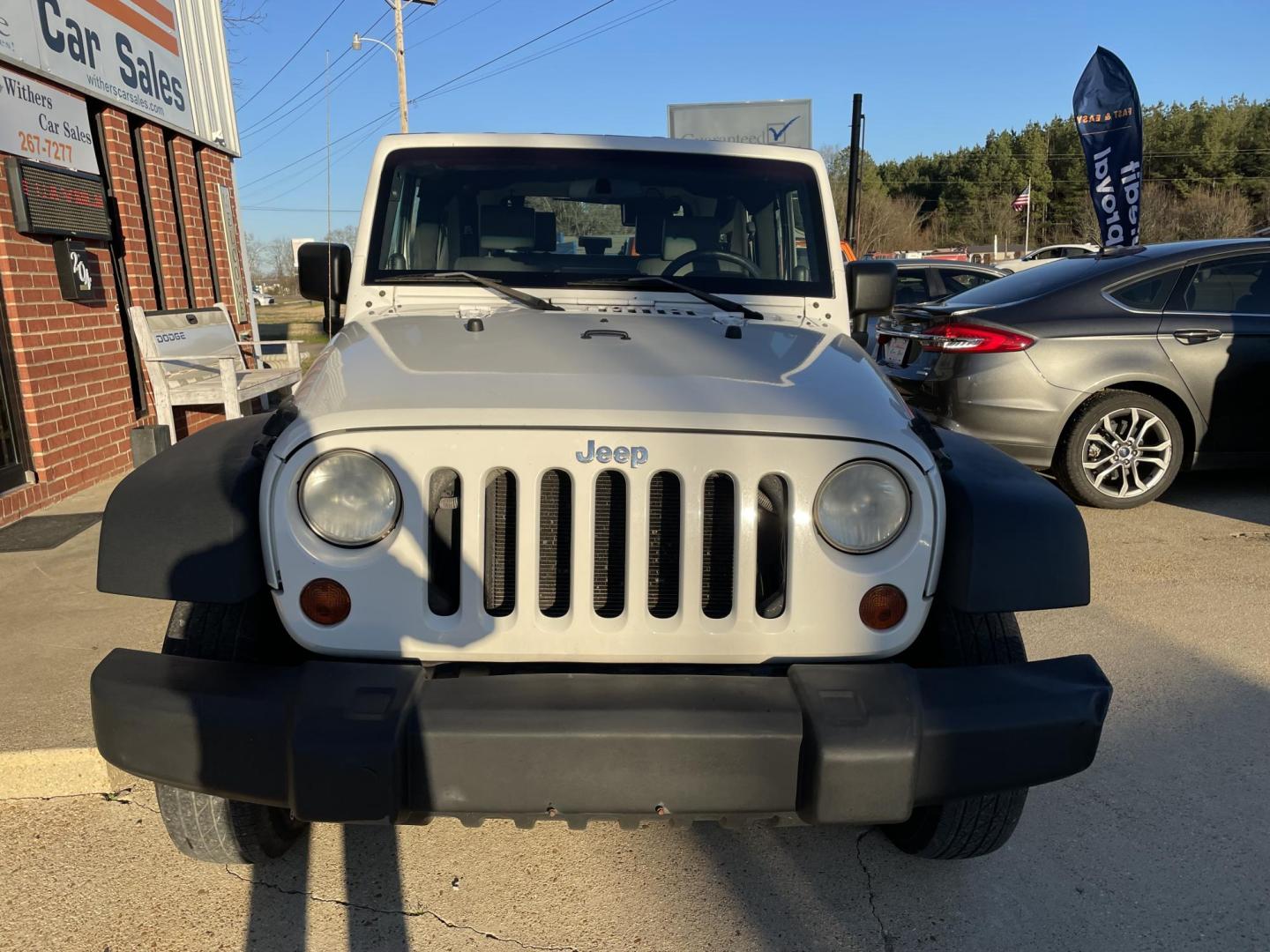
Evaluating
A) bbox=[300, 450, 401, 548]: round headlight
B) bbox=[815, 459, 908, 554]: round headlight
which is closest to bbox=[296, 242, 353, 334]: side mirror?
bbox=[300, 450, 401, 548]: round headlight

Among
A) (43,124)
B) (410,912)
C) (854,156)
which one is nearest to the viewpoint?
(410,912)

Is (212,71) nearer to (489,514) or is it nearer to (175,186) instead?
(175,186)

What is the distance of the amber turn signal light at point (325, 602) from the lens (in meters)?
2.00

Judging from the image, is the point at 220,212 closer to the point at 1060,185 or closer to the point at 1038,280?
the point at 1038,280

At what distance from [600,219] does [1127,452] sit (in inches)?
156

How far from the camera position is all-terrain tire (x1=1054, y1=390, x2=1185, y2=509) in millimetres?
5609

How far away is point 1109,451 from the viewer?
5695 mm

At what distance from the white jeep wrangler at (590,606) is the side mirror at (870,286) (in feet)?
3.47

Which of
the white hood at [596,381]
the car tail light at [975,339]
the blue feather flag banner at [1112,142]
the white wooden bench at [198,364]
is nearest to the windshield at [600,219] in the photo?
the white hood at [596,381]

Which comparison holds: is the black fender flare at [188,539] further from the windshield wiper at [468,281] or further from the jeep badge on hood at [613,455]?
the windshield wiper at [468,281]

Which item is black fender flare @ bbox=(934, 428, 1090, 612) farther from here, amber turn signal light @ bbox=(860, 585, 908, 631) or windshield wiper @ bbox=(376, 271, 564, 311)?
windshield wiper @ bbox=(376, 271, 564, 311)

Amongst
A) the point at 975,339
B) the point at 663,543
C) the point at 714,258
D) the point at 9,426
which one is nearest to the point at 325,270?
the point at 714,258

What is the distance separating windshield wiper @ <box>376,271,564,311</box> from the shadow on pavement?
4.87 m

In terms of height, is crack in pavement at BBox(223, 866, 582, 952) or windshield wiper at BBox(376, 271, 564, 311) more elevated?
windshield wiper at BBox(376, 271, 564, 311)
